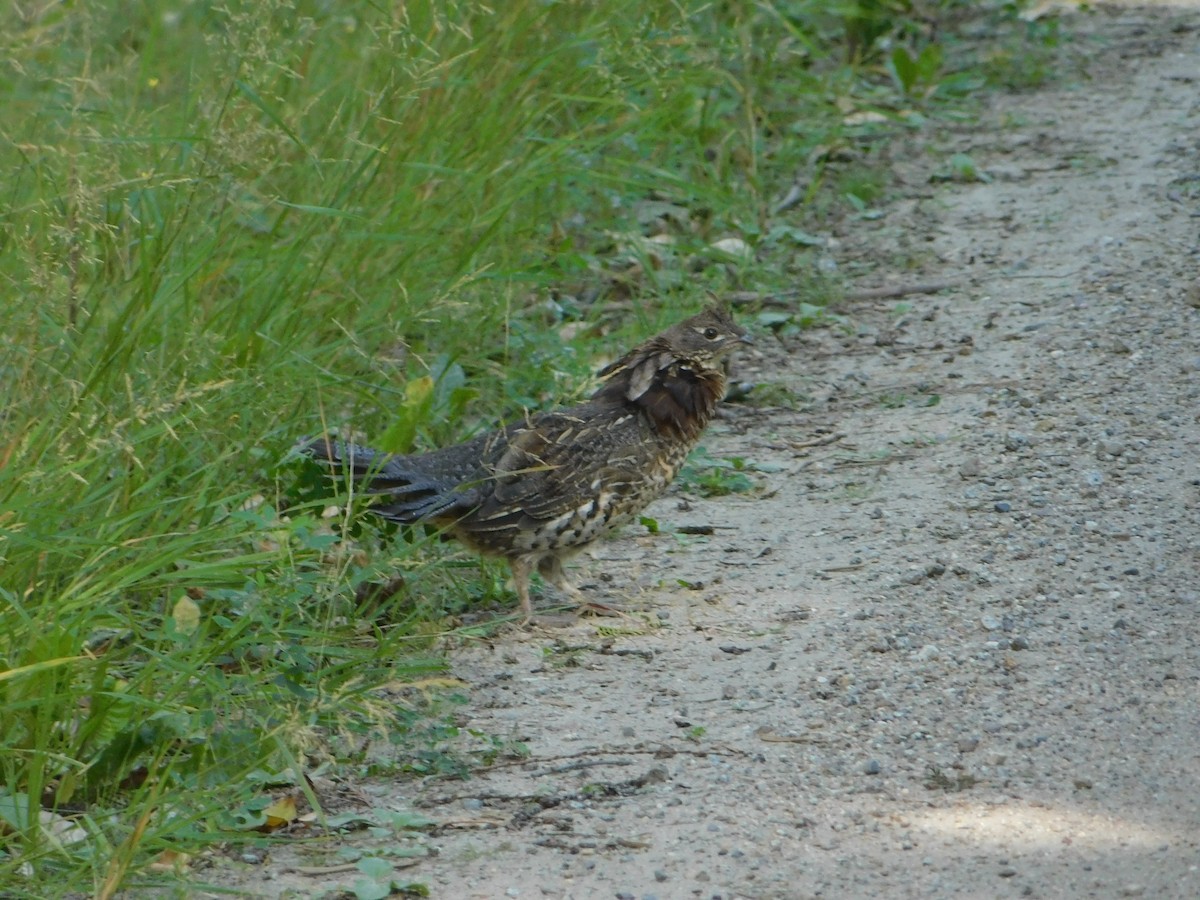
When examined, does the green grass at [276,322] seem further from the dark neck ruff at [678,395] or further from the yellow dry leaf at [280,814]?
the dark neck ruff at [678,395]

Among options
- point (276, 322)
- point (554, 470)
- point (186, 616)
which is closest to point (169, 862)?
point (186, 616)

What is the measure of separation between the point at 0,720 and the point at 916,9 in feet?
26.4

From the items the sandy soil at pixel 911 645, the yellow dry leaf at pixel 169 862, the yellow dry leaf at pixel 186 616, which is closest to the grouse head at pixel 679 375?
the sandy soil at pixel 911 645

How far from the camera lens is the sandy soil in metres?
3.58

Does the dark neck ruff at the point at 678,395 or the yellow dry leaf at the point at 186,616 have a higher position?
the dark neck ruff at the point at 678,395

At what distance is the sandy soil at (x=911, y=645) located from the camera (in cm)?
358

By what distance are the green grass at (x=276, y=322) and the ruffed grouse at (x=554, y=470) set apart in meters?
0.17

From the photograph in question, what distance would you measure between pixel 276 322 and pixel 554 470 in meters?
1.03

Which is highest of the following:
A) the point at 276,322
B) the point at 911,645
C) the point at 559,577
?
the point at 276,322

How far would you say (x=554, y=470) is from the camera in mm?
5145

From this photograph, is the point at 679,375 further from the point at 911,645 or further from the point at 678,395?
the point at 911,645

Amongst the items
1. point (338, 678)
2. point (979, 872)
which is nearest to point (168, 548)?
point (338, 678)

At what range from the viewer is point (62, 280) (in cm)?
448

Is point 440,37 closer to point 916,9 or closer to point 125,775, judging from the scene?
point 125,775
